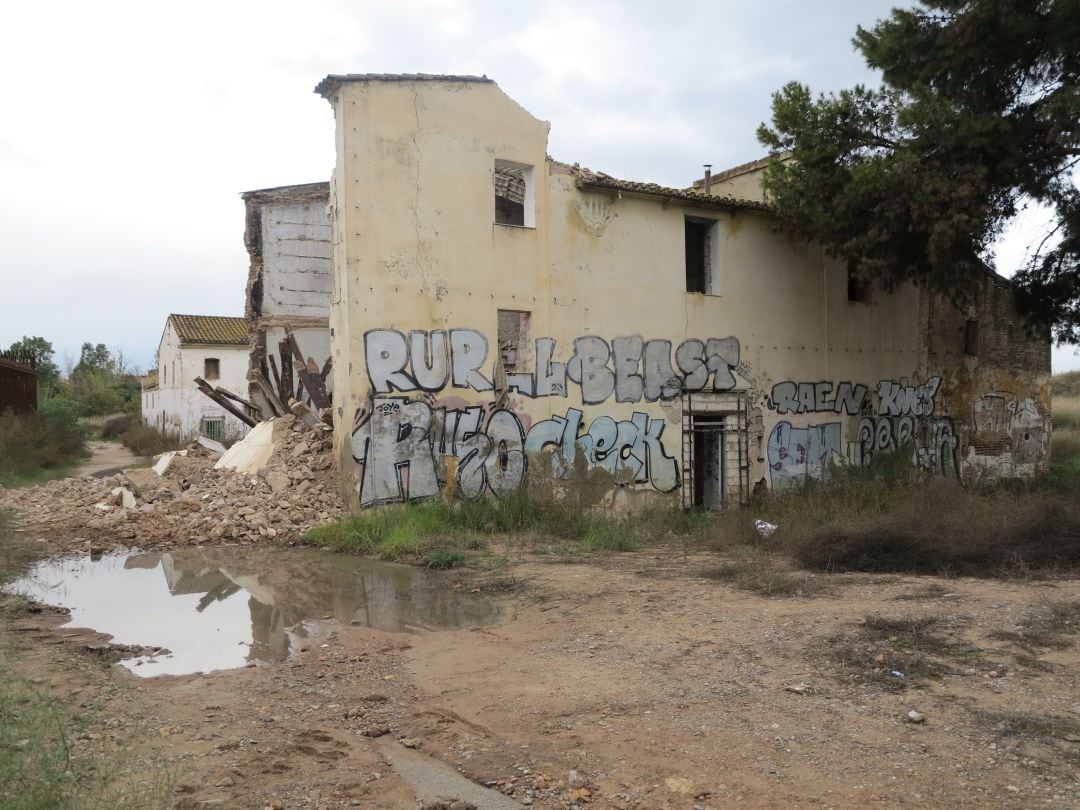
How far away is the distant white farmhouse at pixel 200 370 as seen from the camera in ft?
117

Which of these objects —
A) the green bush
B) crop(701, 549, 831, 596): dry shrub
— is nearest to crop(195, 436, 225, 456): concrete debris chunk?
the green bush

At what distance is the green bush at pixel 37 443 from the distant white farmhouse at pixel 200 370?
7.87 m

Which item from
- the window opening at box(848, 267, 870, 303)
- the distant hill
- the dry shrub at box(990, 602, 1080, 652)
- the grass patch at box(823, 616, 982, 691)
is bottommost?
the grass patch at box(823, 616, 982, 691)

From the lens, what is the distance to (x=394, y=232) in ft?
41.4

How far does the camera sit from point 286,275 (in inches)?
701

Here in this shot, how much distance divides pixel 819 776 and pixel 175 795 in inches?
115

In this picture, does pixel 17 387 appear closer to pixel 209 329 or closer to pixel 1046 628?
pixel 209 329

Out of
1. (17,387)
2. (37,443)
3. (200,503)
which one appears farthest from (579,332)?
(17,387)

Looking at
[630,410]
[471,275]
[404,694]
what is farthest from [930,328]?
[404,694]

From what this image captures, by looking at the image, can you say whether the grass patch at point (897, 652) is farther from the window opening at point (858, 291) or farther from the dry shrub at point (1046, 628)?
the window opening at point (858, 291)

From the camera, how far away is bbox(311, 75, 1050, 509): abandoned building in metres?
12.5

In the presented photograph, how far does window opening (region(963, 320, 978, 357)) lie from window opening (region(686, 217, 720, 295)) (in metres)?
7.14

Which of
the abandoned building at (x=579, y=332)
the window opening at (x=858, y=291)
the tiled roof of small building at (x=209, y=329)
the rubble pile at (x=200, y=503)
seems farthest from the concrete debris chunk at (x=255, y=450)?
the tiled roof of small building at (x=209, y=329)

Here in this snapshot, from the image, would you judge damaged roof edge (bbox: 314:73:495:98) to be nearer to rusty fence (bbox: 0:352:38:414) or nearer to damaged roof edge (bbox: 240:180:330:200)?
damaged roof edge (bbox: 240:180:330:200)
